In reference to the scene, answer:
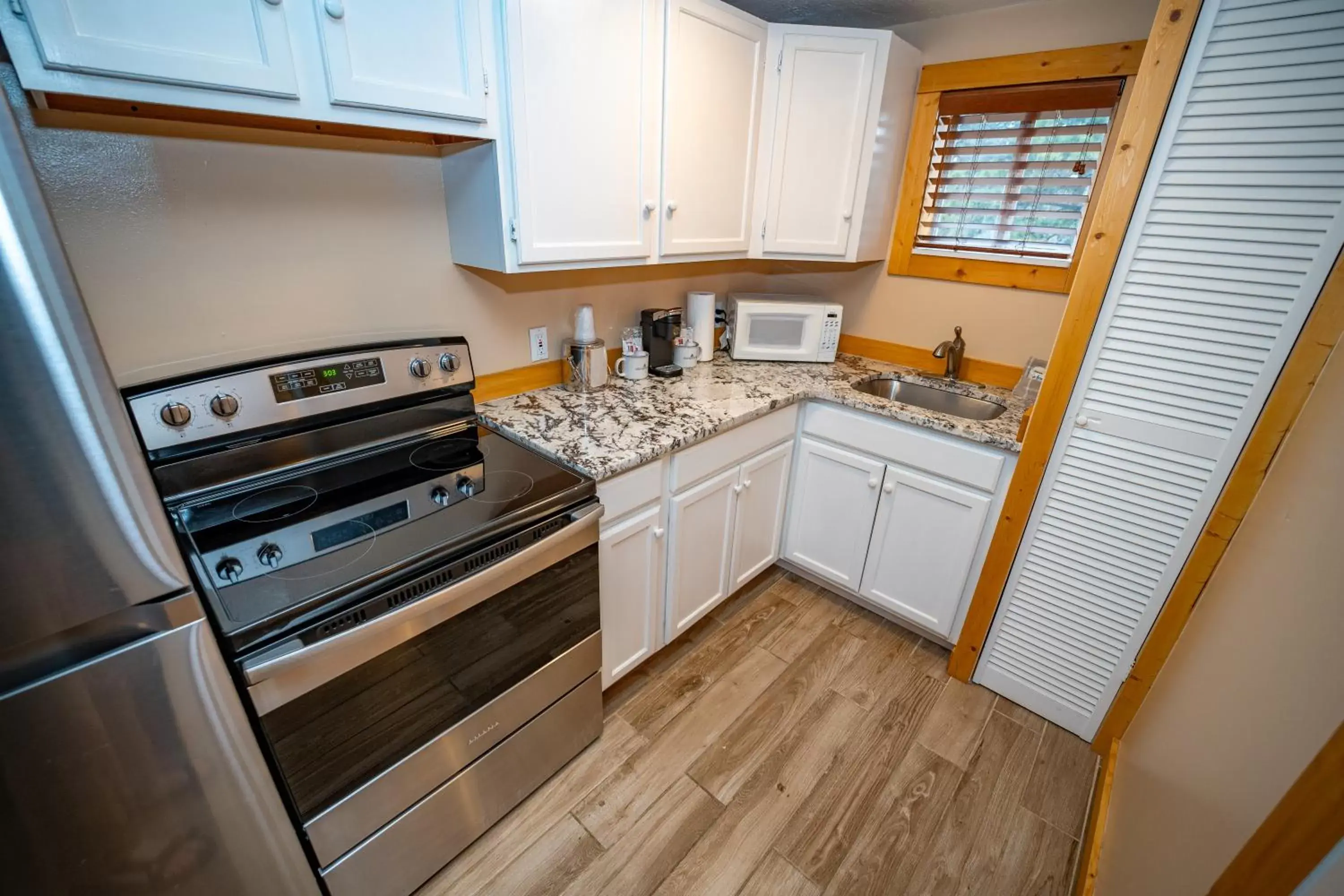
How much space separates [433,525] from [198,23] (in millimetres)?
969

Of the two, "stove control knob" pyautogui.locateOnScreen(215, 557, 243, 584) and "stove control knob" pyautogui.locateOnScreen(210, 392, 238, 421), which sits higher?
"stove control knob" pyautogui.locateOnScreen(210, 392, 238, 421)

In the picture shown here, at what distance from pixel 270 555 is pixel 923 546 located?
1.93 m

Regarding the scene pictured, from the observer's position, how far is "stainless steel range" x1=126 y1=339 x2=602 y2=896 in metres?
0.97

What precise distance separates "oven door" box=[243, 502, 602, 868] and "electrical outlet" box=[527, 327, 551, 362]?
79cm

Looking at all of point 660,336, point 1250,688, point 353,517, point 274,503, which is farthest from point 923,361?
point 274,503

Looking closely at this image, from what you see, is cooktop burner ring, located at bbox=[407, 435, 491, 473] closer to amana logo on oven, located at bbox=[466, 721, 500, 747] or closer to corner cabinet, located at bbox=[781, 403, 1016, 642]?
amana logo on oven, located at bbox=[466, 721, 500, 747]

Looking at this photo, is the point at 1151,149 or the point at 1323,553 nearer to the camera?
the point at 1323,553

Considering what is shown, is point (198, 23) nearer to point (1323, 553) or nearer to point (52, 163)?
point (52, 163)

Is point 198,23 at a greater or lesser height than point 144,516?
greater

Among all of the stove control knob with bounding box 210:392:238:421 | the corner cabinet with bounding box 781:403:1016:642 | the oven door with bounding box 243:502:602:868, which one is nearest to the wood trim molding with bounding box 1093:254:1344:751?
the corner cabinet with bounding box 781:403:1016:642

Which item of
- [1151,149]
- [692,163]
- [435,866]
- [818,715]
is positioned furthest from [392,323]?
[1151,149]

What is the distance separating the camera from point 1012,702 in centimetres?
188

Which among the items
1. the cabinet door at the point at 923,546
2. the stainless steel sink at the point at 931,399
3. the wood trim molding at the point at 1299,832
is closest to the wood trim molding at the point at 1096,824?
the cabinet door at the point at 923,546

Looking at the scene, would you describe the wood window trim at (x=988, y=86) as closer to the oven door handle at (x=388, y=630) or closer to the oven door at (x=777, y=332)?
the oven door at (x=777, y=332)
